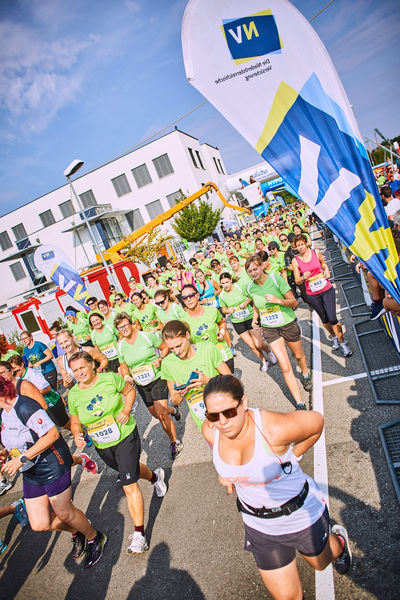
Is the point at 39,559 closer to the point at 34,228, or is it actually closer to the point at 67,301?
the point at 67,301

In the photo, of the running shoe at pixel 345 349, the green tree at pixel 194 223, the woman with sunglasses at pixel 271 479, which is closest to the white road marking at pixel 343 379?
the running shoe at pixel 345 349

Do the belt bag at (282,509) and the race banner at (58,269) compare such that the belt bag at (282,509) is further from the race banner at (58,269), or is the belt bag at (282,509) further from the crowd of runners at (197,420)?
the race banner at (58,269)

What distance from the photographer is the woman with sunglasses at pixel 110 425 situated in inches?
138

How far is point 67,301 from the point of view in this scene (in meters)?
20.3

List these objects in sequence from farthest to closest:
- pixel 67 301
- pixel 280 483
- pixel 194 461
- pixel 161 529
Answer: pixel 67 301
pixel 194 461
pixel 161 529
pixel 280 483

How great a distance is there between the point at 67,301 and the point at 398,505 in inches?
791

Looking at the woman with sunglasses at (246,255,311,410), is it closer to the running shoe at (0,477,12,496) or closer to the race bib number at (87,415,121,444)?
the race bib number at (87,415,121,444)

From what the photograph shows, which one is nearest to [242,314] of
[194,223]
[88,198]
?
[194,223]

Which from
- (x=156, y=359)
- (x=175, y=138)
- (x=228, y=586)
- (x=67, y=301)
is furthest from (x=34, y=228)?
(x=228, y=586)

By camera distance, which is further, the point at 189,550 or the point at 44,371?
the point at 44,371

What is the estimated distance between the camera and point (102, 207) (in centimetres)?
3509

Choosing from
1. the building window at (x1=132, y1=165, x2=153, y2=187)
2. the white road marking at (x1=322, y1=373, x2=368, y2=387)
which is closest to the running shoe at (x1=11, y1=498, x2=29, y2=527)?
the white road marking at (x1=322, y1=373, x2=368, y2=387)

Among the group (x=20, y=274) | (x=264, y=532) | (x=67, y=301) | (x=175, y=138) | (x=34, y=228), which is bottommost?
(x=264, y=532)

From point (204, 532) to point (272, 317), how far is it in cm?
266
